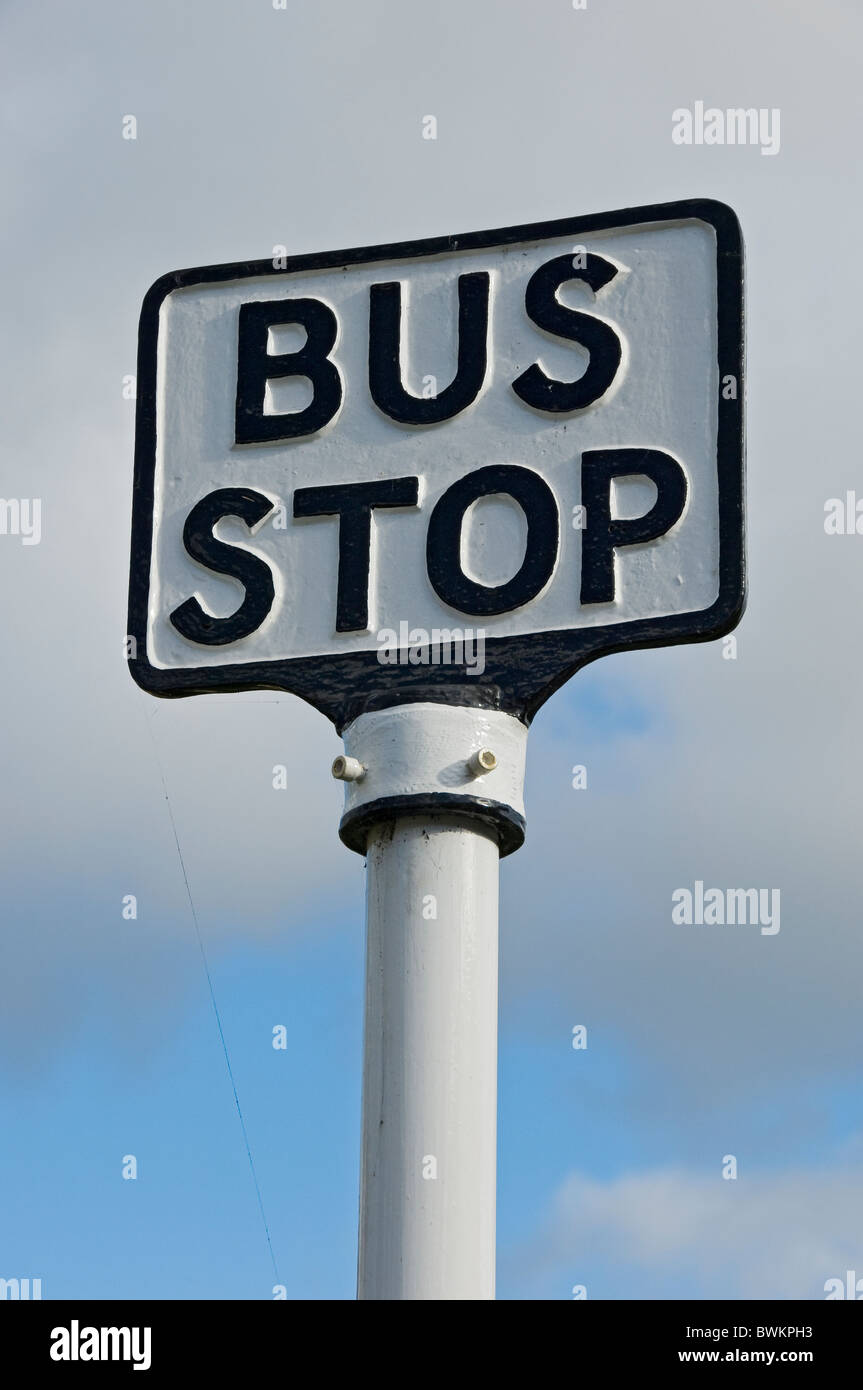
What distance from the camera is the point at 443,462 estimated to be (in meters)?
8.95

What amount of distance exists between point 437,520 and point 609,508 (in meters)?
0.59

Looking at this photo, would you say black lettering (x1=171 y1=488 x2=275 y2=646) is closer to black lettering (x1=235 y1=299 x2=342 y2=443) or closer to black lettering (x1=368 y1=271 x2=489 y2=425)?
black lettering (x1=235 y1=299 x2=342 y2=443)

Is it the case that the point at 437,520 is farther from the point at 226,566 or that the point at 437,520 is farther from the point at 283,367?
the point at 283,367

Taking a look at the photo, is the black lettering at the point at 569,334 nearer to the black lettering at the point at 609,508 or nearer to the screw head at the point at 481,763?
the black lettering at the point at 609,508

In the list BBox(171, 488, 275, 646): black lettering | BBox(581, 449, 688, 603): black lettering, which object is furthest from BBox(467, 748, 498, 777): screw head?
BBox(171, 488, 275, 646): black lettering

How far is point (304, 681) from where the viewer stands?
344 inches

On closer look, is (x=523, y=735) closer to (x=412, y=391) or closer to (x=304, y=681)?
(x=304, y=681)

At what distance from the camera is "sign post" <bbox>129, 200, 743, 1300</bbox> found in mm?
8141

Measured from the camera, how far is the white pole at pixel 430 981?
7762mm

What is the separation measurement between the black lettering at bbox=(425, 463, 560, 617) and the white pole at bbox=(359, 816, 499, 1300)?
84cm

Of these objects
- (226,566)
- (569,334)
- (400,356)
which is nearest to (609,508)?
(569,334)

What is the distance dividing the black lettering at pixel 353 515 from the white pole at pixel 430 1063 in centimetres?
84

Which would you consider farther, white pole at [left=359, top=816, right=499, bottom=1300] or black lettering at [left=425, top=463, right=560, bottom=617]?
black lettering at [left=425, top=463, right=560, bottom=617]
